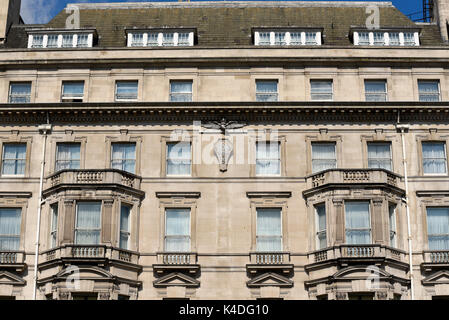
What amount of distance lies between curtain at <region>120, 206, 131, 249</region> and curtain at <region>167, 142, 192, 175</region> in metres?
3.07

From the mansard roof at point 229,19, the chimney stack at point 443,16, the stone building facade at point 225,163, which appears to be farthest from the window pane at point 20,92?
the chimney stack at point 443,16

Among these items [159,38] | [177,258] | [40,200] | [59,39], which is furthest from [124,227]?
[59,39]

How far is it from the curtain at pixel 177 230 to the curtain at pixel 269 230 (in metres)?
3.54

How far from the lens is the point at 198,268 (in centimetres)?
3356

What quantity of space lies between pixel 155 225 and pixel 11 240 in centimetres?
716

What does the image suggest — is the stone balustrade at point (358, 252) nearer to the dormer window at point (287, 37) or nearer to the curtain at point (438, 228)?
the curtain at point (438, 228)

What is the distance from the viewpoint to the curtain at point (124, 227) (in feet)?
112

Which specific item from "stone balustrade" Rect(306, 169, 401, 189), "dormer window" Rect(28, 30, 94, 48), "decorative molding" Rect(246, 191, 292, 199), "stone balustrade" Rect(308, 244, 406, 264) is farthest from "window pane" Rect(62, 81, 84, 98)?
"stone balustrade" Rect(308, 244, 406, 264)

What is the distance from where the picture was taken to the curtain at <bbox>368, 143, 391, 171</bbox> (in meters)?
35.8

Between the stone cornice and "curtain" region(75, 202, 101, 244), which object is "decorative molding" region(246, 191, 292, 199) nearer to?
the stone cornice

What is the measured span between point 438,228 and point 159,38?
17950 millimetres

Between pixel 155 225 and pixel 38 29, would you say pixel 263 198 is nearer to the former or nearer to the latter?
pixel 155 225

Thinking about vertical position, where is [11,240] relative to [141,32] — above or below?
below
